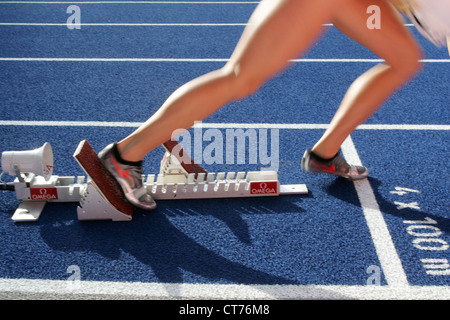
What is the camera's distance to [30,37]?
607cm

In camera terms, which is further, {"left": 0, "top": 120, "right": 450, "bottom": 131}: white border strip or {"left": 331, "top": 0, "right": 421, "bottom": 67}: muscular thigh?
{"left": 0, "top": 120, "right": 450, "bottom": 131}: white border strip

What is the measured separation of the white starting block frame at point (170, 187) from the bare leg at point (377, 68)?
37cm

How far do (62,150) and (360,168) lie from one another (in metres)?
1.90

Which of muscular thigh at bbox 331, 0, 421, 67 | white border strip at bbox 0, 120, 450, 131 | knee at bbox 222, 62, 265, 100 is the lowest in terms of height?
white border strip at bbox 0, 120, 450, 131

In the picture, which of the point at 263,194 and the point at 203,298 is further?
the point at 263,194

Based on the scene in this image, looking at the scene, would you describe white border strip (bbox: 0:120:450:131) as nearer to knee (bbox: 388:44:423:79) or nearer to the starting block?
the starting block

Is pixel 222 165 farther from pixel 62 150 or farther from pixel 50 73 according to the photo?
pixel 50 73

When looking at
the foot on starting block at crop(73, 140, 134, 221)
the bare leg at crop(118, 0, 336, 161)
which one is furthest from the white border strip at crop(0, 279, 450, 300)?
the bare leg at crop(118, 0, 336, 161)

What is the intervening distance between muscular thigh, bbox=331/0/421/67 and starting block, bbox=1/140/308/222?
34.0 inches

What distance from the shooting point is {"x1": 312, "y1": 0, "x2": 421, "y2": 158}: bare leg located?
2332 millimetres

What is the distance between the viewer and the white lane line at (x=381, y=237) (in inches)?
86.7

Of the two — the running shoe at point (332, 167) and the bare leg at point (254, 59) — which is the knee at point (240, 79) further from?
the running shoe at point (332, 167)

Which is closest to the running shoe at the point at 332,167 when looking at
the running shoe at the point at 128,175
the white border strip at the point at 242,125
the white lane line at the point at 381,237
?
the white lane line at the point at 381,237
